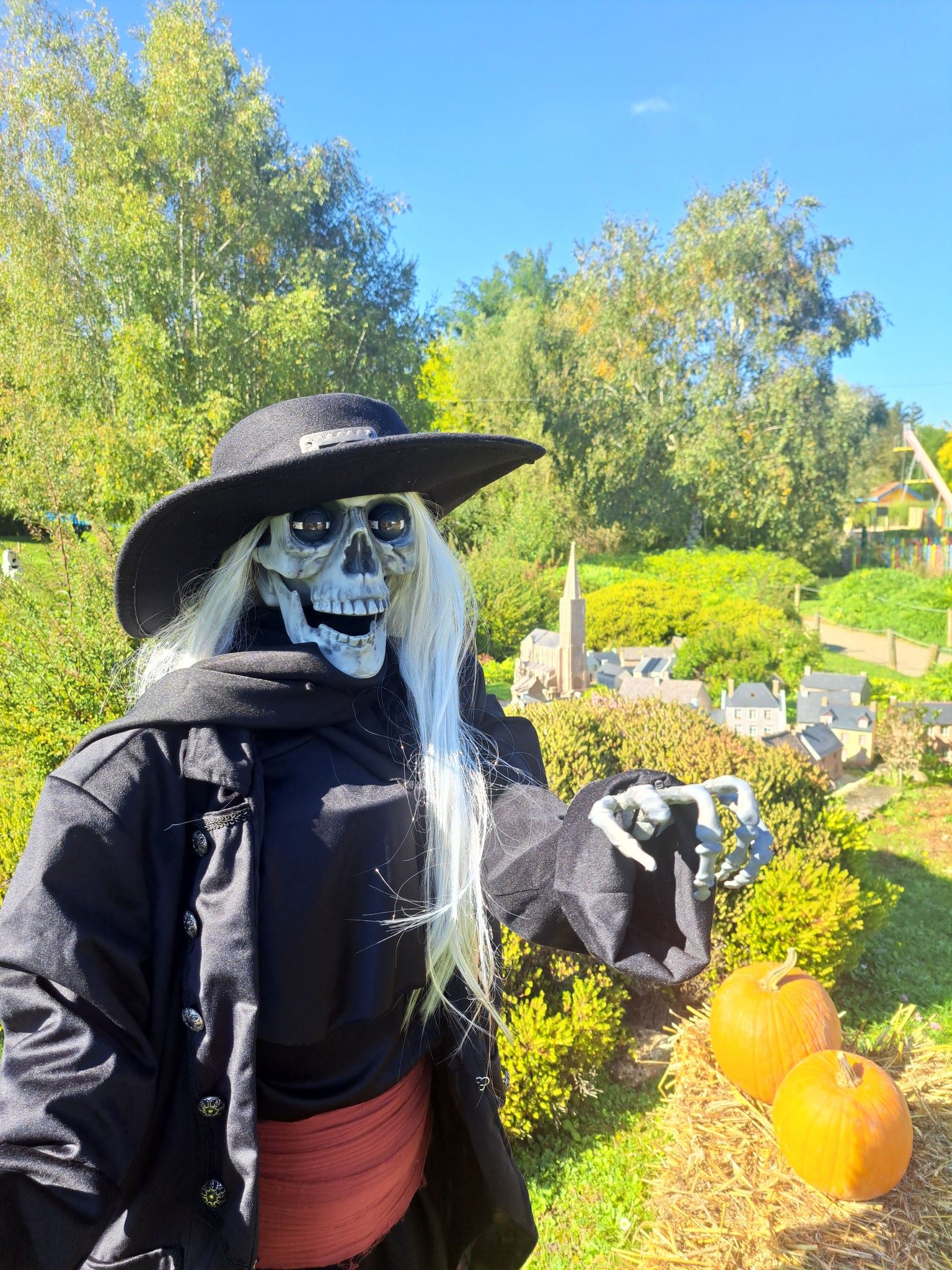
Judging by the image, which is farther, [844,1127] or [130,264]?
[130,264]

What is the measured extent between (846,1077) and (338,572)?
2.25 meters

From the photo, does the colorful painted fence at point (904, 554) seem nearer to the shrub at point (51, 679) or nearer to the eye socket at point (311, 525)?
the shrub at point (51, 679)

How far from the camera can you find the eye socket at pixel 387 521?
165cm

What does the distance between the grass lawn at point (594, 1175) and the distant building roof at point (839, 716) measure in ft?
14.2

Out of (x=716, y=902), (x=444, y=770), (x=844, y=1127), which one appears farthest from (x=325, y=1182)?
(x=716, y=902)

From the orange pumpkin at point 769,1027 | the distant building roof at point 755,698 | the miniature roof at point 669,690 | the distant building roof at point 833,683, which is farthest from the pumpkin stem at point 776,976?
the distant building roof at point 833,683

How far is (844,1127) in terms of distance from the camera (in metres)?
2.31

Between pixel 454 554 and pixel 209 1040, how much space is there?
119 centimetres

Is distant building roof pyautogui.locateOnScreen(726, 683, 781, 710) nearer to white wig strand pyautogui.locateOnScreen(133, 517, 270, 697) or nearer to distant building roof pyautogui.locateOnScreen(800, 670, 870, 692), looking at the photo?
distant building roof pyautogui.locateOnScreen(800, 670, 870, 692)

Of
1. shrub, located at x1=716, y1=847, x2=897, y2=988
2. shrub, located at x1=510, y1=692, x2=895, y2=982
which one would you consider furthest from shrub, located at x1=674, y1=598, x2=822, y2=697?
shrub, located at x1=716, y1=847, x2=897, y2=988

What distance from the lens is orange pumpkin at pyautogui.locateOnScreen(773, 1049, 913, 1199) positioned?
232 centimetres

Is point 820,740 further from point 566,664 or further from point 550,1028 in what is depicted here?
point 550,1028

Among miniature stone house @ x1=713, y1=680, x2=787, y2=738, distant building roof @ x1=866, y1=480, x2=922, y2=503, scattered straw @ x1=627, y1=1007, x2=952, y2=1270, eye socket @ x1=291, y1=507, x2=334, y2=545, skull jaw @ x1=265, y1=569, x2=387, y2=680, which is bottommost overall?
scattered straw @ x1=627, y1=1007, x2=952, y2=1270

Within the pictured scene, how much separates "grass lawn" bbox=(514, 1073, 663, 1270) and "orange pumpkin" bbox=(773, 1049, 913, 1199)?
715 mm
